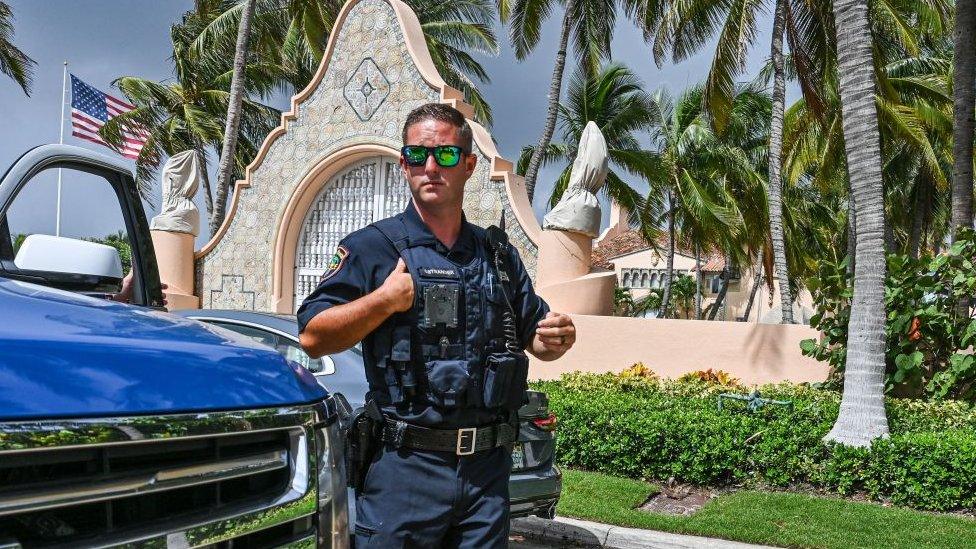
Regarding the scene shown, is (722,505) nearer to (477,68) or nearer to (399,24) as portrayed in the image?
(399,24)

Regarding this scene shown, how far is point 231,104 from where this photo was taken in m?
15.6

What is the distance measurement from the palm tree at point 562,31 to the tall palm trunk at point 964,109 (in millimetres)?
6965

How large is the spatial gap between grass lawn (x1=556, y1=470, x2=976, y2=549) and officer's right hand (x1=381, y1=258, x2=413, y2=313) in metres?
4.10

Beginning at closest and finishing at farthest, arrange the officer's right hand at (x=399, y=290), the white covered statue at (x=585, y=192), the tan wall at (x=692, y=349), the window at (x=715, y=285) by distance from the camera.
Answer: the officer's right hand at (x=399, y=290) < the tan wall at (x=692, y=349) < the white covered statue at (x=585, y=192) < the window at (x=715, y=285)

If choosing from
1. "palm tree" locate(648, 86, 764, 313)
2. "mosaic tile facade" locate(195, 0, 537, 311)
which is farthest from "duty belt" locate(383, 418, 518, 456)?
"palm tree" locate(648, 86, 764, 313)

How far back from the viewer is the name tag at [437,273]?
2443 millimetres

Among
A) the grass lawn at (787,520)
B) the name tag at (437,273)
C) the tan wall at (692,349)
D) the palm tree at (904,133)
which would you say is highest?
the palm tree at (904,133)

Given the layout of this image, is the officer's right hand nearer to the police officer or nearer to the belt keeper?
the police officer

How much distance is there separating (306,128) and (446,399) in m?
11.9

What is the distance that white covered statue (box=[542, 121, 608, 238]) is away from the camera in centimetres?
1062

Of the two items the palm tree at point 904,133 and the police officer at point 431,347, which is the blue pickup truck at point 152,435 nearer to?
the police officer at point 431,347

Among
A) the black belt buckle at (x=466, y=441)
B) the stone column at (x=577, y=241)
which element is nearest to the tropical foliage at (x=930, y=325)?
the stone column at (x=577, y=241)

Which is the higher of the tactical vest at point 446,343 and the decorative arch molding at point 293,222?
the decorative arch molding at point 293,222

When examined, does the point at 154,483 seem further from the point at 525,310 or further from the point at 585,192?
the point at 585,192
